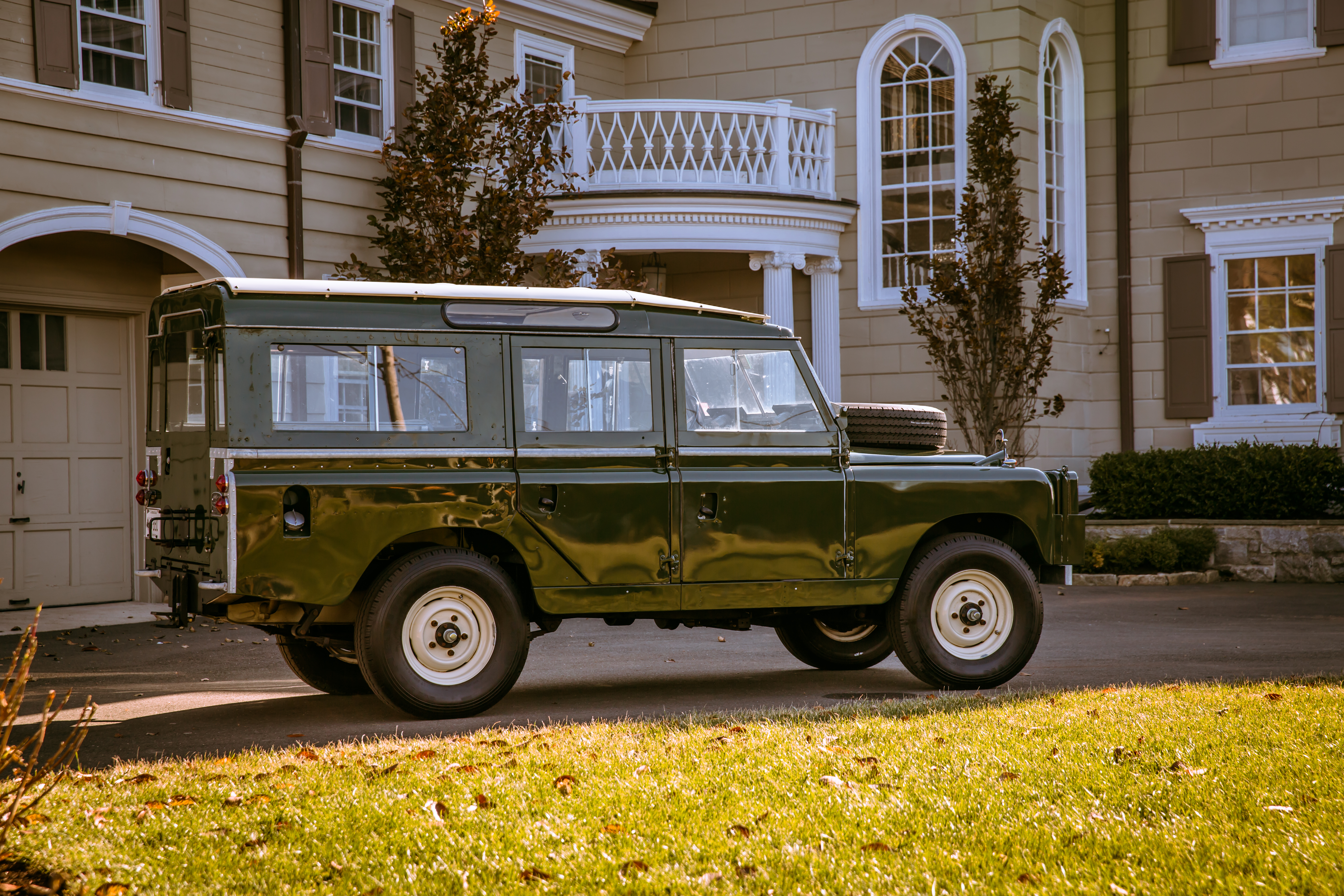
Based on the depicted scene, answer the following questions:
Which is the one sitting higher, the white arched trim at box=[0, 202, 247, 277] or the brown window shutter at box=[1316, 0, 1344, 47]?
the brown window shutter at box=[1316, 0, 1344, 47]

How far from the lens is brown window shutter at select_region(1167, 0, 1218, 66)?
52.7 feet

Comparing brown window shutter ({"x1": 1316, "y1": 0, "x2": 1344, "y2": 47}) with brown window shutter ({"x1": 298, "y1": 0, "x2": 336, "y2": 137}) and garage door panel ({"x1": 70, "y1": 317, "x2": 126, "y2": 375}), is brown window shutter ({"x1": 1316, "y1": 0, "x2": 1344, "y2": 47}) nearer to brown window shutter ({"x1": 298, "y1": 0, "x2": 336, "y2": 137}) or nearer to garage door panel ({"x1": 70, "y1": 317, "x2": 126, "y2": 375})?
brown window shutter ({"x1": 298, "y1": 0, "x2": 336, "y2": 137})

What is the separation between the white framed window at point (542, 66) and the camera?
51.0 feet

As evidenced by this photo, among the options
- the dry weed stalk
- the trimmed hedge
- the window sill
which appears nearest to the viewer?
the dry weed stalk

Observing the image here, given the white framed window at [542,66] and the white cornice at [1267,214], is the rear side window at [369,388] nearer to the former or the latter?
the white framed window at [542,66]

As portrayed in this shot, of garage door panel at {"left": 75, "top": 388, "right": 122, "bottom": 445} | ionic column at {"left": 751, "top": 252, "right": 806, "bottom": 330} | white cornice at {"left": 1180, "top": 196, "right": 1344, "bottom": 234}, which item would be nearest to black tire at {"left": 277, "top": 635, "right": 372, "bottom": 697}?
garage door panel at {"left": 75, "top": 388, "right": 122, "bottom": 445}

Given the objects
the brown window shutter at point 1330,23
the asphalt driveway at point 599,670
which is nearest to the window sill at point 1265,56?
the brown window shutter at point 1330,23

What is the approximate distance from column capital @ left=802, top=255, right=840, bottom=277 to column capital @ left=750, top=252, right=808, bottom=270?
348mm

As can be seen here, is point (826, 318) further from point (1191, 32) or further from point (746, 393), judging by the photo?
point (746, 393)

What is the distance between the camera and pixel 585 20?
16469 millimetres

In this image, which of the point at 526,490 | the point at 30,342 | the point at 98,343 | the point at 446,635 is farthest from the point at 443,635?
the point at 98,343

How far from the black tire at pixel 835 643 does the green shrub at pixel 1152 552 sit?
21.1ft

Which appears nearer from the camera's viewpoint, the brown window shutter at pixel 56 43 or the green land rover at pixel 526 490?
the green land rover at pixel 526 490

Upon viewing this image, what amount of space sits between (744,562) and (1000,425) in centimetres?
818
